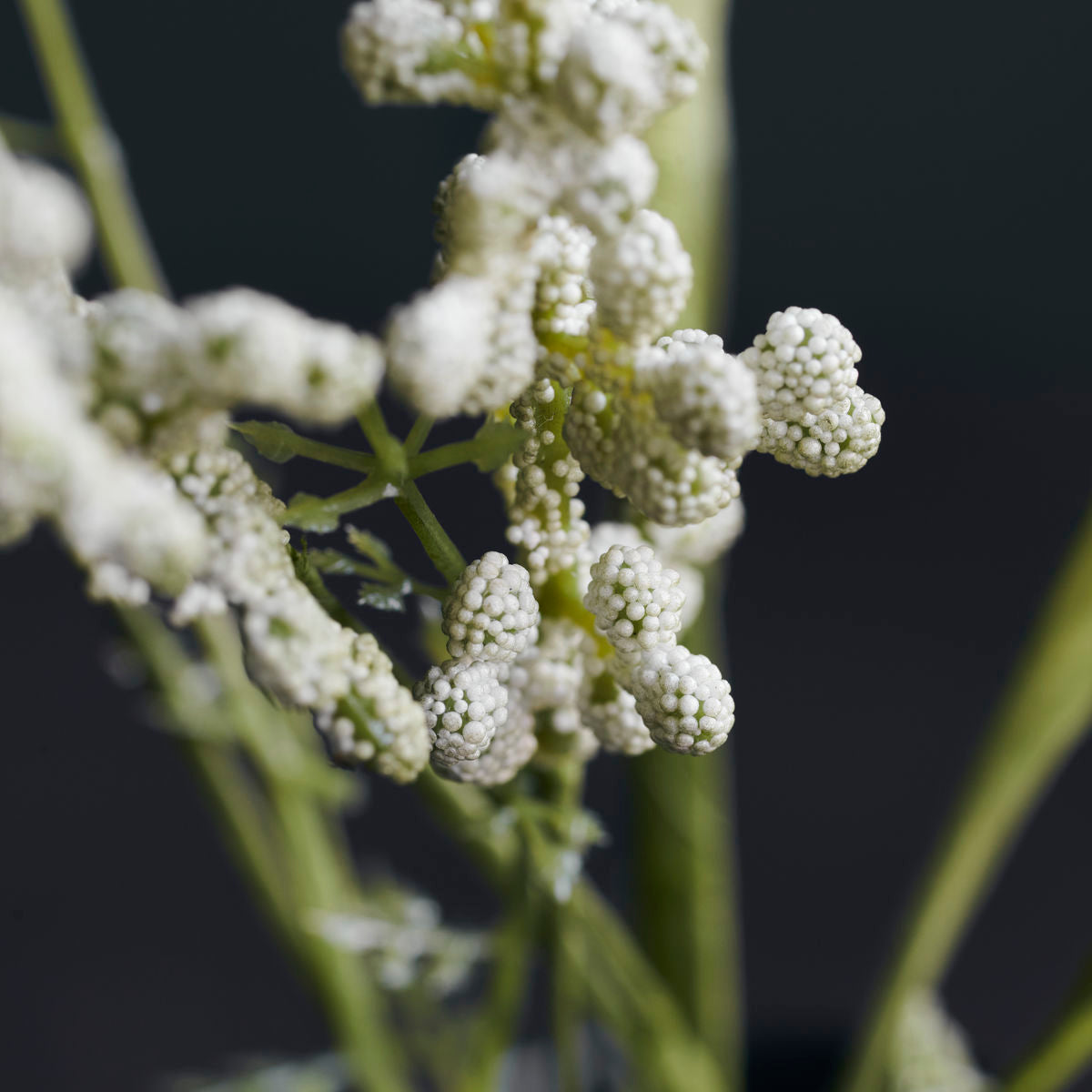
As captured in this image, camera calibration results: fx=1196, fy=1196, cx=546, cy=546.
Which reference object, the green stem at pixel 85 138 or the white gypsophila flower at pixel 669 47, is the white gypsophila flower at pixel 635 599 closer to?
the white gypsophila flower at pixel 669 47

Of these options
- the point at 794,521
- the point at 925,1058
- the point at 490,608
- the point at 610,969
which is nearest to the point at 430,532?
the point at 490,608

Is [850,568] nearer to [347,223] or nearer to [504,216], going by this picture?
[347,223]

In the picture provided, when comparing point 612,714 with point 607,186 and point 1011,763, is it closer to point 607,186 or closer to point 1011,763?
point 607,186

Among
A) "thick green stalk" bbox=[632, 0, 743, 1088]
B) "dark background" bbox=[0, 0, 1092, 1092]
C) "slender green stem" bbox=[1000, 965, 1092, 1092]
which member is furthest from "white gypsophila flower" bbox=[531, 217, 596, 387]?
"dark background" bbox=[0, 0, 1092, 1092]

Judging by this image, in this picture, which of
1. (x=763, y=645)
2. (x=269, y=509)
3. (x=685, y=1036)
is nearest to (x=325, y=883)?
(x=685, y=1036)

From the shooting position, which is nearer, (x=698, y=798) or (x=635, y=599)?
(x=635, y=599)

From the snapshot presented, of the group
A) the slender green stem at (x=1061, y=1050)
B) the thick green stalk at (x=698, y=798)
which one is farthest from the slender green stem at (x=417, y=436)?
the slender green stem at (x=1061, y=1050)
